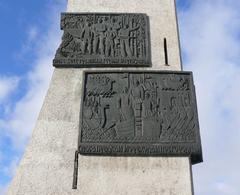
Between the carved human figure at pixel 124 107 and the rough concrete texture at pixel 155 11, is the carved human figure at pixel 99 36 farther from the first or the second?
the carved human figure at pixel 124 107

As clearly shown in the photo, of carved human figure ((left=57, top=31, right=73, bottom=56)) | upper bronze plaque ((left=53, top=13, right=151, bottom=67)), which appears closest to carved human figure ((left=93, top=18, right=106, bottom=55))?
upper bronze plaque ((left=53, top=13, right=151, bottom=67))

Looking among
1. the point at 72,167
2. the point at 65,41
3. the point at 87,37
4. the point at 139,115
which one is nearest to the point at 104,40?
the point at 87,37

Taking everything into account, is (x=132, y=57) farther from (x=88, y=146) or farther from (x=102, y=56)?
(x=88, y=146)

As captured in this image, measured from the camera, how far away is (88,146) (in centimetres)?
621

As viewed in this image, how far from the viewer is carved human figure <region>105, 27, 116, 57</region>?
24.3 feet

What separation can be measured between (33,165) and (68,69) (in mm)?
1790

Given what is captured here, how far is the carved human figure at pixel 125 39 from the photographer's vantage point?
739cm

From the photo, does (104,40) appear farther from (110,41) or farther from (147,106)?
(147,106)

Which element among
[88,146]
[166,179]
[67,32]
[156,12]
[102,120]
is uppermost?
[156,12]

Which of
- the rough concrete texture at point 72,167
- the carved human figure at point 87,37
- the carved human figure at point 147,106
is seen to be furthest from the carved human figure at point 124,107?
the carved human figure at point 87,37

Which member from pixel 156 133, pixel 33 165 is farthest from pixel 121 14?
pixel 33 165

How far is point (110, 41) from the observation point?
24.8ft

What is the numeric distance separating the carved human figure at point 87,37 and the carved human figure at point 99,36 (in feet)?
0.27

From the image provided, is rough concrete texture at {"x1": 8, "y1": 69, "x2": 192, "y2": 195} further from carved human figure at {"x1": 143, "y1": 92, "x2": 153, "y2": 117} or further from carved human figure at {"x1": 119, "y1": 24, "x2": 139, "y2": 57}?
carved human figure at {"x1": 119, "y1": 24, "x2": 139, "y2": 57}
